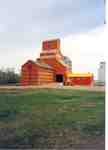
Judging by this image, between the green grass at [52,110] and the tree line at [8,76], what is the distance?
0.24 feet

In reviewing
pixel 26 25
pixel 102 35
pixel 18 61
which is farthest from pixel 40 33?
pixel 102 35

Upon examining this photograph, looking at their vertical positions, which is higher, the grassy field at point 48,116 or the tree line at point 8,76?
the tree line at point 8,76

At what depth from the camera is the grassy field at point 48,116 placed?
66.5 inches

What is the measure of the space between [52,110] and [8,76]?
0.35 meters

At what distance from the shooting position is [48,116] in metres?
1.72

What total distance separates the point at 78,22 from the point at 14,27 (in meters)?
0.40

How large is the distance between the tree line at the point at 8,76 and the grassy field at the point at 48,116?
7cm

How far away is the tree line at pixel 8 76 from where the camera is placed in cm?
177

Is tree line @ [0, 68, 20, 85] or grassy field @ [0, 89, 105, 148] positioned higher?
tree line @ [0, 68, 20, 85]

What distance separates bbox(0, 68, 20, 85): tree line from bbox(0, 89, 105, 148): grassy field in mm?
70

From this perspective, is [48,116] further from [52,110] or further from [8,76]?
[8,76]

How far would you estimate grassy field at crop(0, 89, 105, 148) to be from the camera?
1.69 m

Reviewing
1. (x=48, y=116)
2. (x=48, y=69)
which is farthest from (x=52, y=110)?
(x=48, y=69)

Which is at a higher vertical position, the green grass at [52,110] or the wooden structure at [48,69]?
the wooden structure at [48,69]
